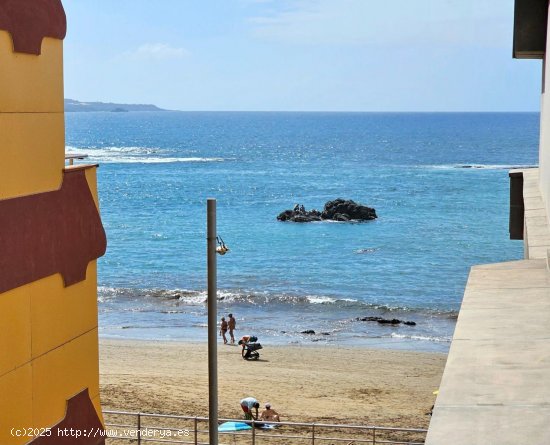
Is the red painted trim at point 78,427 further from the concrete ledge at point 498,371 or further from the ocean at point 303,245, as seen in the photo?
the ocean at point 303,245

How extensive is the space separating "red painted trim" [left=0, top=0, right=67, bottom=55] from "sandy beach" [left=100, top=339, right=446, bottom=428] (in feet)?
48.4

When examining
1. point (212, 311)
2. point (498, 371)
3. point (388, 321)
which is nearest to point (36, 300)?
point (212, 311)

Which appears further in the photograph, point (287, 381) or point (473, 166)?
point (473, 166)

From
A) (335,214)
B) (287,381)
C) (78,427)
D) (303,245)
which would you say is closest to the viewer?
(78,427)

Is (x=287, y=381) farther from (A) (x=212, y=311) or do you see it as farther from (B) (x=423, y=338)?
Answer: (A) (x=212, y=311)

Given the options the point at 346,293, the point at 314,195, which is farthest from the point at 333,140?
the point at 346,293

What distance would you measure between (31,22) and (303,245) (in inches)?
2124

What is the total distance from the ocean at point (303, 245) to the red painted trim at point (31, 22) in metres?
26.5

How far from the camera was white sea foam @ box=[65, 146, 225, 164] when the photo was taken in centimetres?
13675

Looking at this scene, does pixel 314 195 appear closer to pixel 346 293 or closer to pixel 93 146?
pixel 346 293

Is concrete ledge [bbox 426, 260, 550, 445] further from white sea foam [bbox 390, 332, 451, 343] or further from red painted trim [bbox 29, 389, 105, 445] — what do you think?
white sea foam [bbox 390, 332, 451, 343]

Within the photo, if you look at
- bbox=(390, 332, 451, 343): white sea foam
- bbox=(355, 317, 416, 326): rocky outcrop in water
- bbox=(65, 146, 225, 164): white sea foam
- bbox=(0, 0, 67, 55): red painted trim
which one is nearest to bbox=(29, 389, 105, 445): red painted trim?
bbox=(0, 0, 67, 55): red painted trim

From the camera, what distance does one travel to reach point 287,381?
26078mm

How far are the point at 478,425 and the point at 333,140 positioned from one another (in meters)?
181
